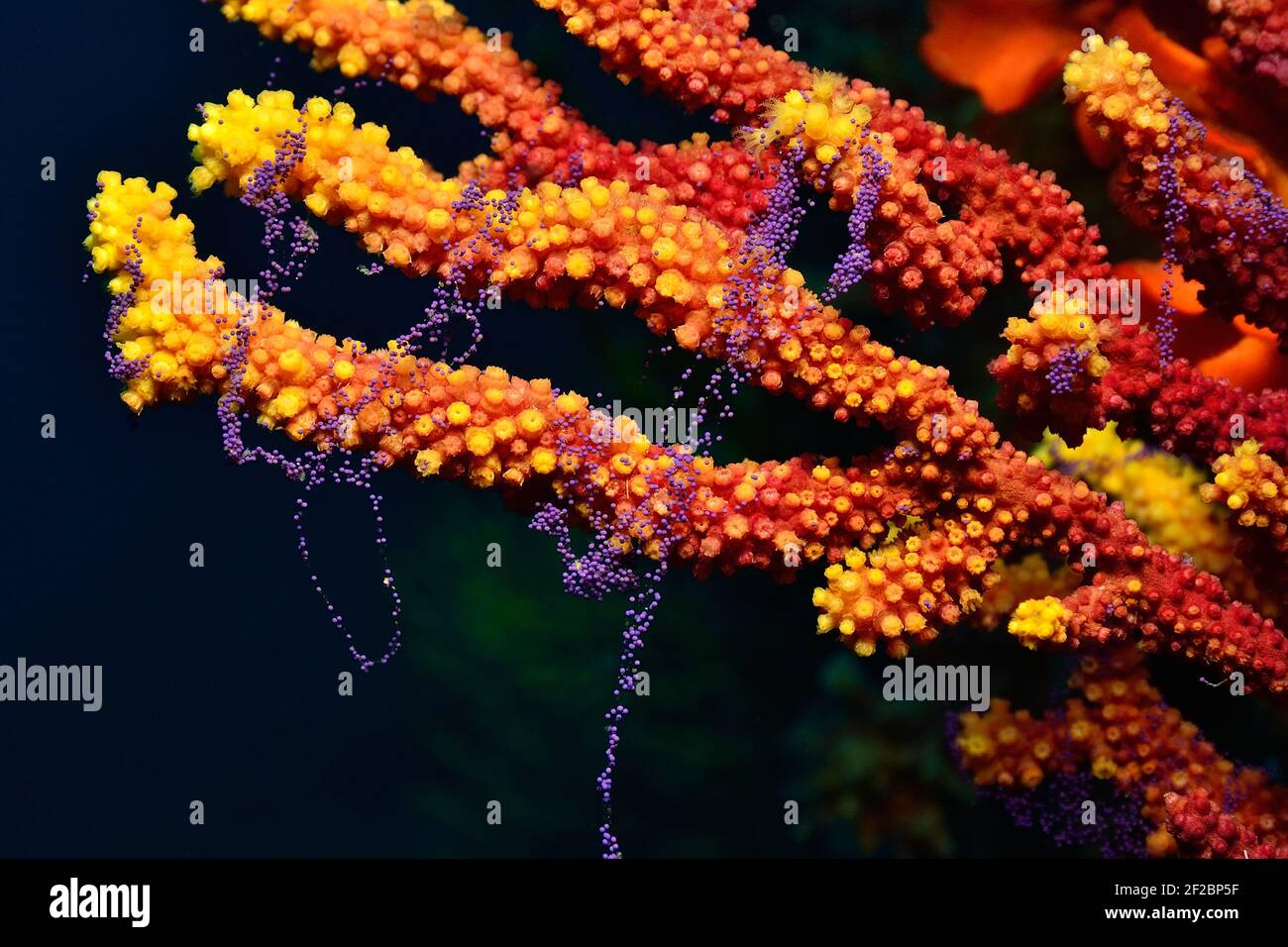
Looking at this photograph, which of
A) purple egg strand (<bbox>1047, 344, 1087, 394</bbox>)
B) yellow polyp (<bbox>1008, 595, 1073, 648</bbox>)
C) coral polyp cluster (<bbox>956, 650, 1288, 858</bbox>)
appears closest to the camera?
purple egg strand (<bbox>1047, 344, 1087, 394</bbox>)

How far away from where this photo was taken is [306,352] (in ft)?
8.10

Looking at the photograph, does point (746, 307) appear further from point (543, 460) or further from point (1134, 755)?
point (1134, 755)

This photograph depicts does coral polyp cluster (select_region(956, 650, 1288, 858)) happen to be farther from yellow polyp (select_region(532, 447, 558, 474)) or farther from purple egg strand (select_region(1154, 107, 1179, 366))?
yellow polyp (select_region(532, 447, 558, 474))

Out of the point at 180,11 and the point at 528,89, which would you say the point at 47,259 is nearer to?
the point at 180,11

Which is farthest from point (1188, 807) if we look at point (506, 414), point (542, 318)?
point (542, 318)

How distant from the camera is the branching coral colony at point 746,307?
2.47 m

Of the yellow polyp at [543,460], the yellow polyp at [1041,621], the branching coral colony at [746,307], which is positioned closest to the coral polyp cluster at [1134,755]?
the branching coral colony at [746,307]

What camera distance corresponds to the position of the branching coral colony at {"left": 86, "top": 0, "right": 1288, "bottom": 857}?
8.10ft

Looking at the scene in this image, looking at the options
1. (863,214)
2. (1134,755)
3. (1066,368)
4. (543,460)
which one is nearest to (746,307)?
(863,214)

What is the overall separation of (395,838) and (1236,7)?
3.46 m

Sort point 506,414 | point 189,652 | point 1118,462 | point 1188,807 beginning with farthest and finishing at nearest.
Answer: point 189,652, point 1118,462, point 1188,807, point 506,414

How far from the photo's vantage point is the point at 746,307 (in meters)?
2.49

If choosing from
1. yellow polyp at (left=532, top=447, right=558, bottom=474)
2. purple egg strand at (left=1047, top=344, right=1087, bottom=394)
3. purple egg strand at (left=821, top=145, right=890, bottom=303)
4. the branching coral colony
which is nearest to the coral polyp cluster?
the branching coral colony

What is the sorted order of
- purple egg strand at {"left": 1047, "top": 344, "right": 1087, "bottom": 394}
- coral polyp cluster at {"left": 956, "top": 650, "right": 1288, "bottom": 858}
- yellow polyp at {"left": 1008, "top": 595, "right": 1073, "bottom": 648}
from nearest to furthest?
purple egg strand at {"left": 1047, "top": 344, "right": 1087, "bottom": 394}, yellow polyp at {"left": 1008, "top": 595, "right": 1073, "bottom": 648}, coral polyp cluster at {"left": 956, "top": 650, "right": 1288, "bottom": 858}
